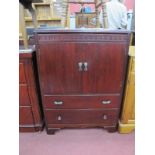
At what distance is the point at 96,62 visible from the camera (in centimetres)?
146

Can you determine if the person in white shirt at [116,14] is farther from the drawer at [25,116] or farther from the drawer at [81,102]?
the drawer at [25,116]

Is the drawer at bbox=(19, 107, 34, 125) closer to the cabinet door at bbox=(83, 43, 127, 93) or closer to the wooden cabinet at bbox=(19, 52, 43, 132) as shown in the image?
the wooden cabinet at bbox=(19, 52, 43, 132)

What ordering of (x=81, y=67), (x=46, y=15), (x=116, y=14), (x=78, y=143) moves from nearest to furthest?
(x=81, y=67) < (x=78, y=143) < (x=116, y=14) < (x=46, y=15)

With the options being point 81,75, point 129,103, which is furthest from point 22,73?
point 129,103

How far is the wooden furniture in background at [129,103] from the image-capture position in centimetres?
152

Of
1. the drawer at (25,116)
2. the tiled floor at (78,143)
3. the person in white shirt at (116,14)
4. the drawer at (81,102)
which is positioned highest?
the person in white shirt at (116,14)

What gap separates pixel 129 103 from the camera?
162 cm

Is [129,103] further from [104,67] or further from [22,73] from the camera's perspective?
[22,73]

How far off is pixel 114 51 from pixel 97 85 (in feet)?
1.02

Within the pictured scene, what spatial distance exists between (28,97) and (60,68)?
40cm

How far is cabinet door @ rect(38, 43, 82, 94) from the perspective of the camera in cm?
142

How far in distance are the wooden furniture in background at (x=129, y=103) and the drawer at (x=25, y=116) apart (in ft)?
2.73

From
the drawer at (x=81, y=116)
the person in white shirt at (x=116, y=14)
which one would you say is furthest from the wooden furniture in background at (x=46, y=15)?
the drawer at (x=81, y=116)

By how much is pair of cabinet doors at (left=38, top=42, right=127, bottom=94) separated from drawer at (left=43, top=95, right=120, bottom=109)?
0.06m
